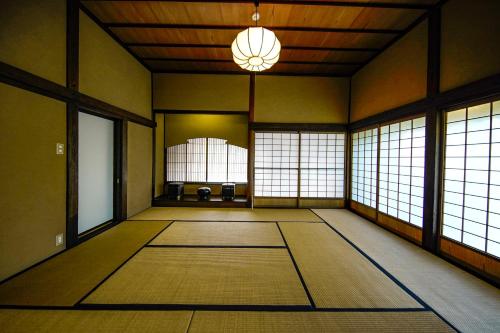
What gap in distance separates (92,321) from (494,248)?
3747 mm

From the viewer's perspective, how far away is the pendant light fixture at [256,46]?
297 centimetres

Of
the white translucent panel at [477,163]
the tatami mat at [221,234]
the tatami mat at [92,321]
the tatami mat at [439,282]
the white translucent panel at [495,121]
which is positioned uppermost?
the white translucent panel at [495,121]

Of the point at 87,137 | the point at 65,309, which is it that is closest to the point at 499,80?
the point at 65,309

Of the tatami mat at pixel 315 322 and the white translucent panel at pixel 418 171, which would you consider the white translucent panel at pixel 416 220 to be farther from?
the tatami mat at pixel 315 322

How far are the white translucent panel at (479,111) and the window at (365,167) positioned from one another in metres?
2.03

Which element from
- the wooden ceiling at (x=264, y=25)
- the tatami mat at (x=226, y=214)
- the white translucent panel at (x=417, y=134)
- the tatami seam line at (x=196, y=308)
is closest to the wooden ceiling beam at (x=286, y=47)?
the wooden ceiling at (x=264, y=25)

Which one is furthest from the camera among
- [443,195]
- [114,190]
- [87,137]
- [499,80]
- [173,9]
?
[114,190]

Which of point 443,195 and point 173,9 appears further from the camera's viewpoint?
point 173,9

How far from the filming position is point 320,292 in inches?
84.4

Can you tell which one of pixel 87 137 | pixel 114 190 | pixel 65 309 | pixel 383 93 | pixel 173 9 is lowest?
pixel 65 309

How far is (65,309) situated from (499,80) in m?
4.46

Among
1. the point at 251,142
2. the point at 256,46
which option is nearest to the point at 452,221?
the point at 256,46

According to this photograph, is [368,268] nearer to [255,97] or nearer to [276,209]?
[276,209]

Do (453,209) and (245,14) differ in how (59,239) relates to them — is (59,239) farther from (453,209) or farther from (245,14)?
(453,209)
